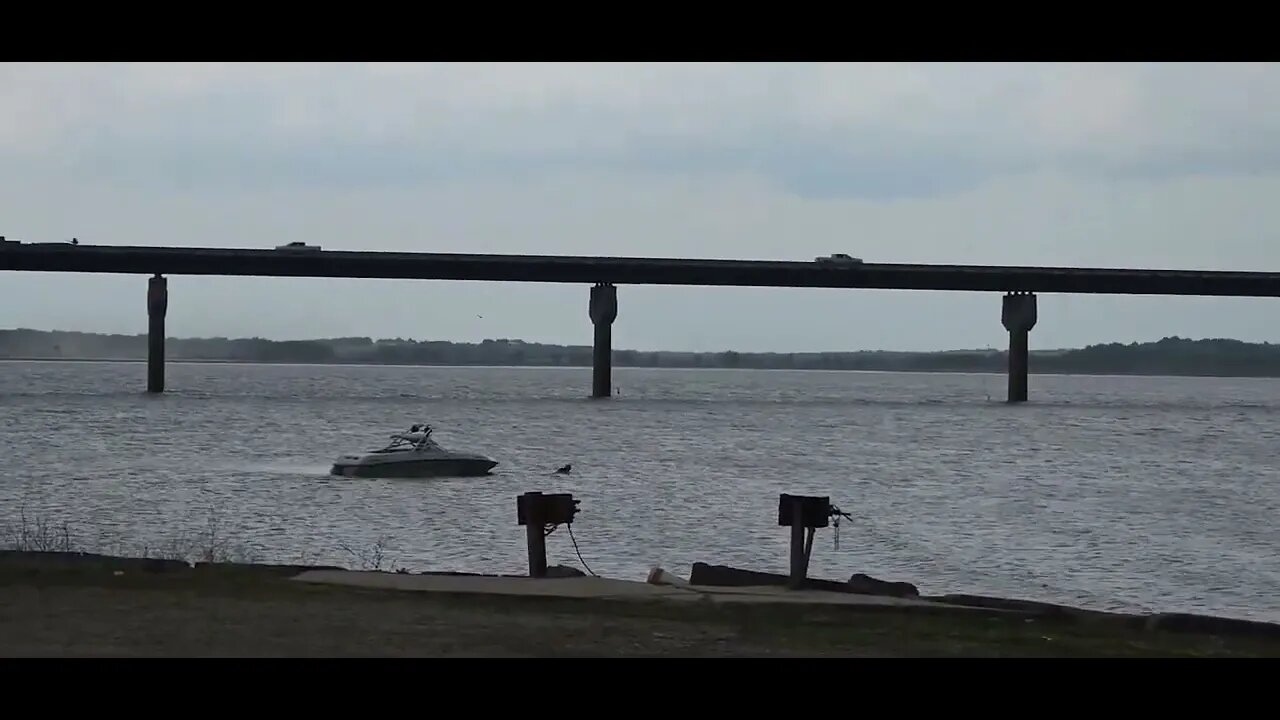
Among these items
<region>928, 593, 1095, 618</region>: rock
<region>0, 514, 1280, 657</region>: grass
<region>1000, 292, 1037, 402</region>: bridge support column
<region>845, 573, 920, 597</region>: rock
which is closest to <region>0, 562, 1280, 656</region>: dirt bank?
<region>0, 514, 1280, 657</region>: grass

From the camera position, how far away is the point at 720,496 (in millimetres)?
53469

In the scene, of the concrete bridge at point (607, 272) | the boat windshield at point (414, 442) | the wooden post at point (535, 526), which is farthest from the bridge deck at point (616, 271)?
the wooden post at point (535, 526)

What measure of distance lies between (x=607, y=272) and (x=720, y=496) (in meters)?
74.6

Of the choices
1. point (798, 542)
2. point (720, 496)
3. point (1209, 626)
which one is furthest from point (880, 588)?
point (720, 496)

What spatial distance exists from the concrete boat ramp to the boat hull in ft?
152

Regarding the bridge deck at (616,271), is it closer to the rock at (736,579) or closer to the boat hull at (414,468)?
the boat hull at (414,468)

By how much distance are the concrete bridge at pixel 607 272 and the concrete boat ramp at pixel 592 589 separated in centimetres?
10754

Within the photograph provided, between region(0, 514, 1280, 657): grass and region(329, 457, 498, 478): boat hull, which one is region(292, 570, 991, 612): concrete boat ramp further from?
region(329, 457, 498, 478): boat hull

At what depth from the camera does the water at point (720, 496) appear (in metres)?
34.6

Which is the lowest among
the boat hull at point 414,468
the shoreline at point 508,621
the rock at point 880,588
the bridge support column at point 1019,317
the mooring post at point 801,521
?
the boat hull at point 414,468

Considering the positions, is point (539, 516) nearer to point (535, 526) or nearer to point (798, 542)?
point (535, 526)
